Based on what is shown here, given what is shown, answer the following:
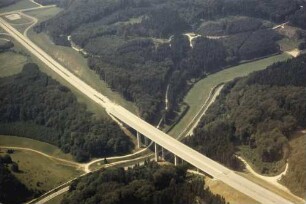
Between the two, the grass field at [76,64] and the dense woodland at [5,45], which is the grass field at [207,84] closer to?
the grass field at [76,64]

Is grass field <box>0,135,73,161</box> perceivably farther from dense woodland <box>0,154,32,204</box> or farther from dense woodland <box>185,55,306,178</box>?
dense woodland <box>185,55,306,178</box>

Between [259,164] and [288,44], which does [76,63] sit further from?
[259,164]

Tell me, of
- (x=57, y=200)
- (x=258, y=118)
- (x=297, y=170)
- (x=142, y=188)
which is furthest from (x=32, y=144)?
(x=297, y=170)

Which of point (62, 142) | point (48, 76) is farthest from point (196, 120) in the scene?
point (48, 76)

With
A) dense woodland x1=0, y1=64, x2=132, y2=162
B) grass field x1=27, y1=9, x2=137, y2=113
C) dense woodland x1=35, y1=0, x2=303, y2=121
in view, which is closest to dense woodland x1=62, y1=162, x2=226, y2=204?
dense woodland x1=0, y1=64, x2=132, y2=162

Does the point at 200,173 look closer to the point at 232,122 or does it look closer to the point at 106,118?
the point at 232,122

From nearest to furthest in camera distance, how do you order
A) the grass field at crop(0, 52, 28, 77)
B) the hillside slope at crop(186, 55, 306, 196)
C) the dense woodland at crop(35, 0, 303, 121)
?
the hillside slope at crop(186, 55, 306, 196)
the dense woodland at crop(35, 0, 303, 121)
the grass field at crop(0, 52, 28, 77)

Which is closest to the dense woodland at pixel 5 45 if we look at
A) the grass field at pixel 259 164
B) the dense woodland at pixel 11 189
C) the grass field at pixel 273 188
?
the dense woodland at pixel 11 189
